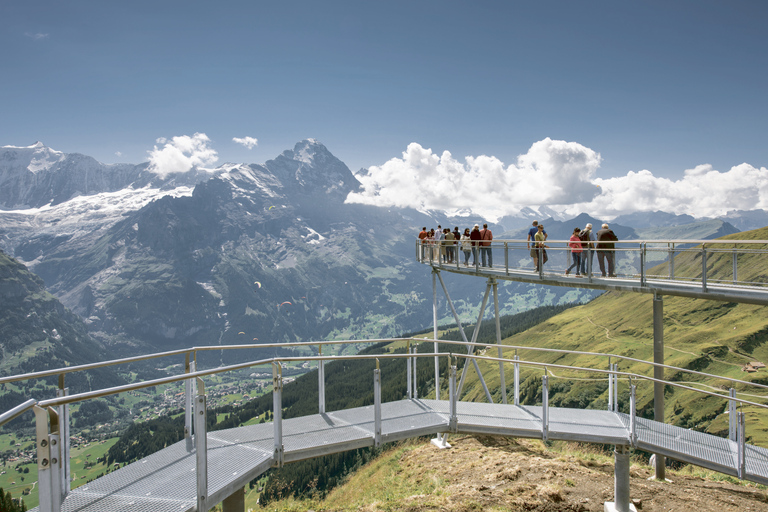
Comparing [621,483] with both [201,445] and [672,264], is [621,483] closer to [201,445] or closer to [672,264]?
[672,264]

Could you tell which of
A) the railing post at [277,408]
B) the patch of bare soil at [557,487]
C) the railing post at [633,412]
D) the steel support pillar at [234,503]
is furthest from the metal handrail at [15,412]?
the railing post at [633,412]

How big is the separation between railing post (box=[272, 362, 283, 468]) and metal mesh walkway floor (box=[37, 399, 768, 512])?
16 cm

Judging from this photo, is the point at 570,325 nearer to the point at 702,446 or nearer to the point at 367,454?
the point at 367,454

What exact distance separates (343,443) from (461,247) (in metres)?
18.3

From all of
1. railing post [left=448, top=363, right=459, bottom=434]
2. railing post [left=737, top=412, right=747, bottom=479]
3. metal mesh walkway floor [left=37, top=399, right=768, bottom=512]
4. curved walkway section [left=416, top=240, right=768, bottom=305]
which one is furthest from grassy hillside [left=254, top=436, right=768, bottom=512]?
curved walkway section [left=416, top=240, right=768, bottom=305]

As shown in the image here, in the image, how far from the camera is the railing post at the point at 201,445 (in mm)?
6773

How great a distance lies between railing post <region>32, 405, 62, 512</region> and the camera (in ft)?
15.8

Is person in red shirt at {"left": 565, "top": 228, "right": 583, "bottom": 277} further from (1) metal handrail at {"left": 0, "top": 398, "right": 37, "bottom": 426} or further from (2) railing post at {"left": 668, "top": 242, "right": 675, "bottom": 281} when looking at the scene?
(1) metal handrail at {"left": 0, "top": 398, "right": 37, "bottom": 426}

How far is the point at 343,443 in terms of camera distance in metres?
9.74

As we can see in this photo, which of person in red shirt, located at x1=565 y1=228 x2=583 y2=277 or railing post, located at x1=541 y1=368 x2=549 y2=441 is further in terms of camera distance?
person in red shirt, located at x1=565 y1=228 x2=583 y2=277

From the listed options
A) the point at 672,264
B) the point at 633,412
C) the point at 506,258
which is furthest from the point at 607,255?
the point at 633,412

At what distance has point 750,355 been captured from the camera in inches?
2692

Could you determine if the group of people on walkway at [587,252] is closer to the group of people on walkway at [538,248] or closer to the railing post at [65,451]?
the group of people on walkway at [538,248]

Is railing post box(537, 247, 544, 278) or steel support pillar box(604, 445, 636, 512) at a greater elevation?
railing post box(537, 247, 544, 278)
